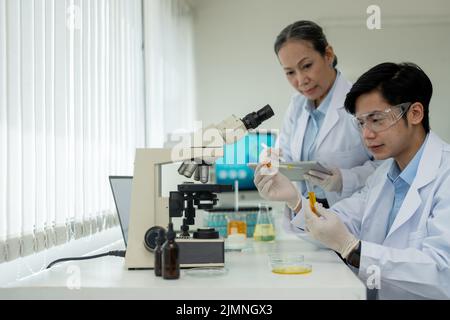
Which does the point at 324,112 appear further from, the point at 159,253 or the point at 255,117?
the point at 159,253

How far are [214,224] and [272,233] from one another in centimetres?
31

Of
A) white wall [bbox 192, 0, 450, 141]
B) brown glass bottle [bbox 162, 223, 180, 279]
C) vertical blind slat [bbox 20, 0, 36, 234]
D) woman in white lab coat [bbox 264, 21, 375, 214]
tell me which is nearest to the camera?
brown glass bottle [bbox 162, 223, 180, 279]

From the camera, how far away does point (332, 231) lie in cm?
130

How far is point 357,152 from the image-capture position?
1.99 meters

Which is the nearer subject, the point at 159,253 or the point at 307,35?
the point at 159,253

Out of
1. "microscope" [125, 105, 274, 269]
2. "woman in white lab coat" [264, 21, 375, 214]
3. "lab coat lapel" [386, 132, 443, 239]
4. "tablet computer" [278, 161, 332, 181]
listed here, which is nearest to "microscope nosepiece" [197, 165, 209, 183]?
"microscope" [125, 105, 274, 269]

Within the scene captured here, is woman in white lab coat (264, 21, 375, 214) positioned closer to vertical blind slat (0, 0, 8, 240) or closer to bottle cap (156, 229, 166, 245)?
bottle cap (156, 229, 166, 245)

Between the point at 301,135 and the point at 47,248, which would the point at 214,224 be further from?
the point at 47,248

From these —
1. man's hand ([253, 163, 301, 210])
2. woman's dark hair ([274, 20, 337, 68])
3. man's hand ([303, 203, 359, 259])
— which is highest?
woman's dark hair ([274, 20, 337, 68])

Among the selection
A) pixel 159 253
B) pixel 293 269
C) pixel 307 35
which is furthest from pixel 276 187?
pixel 307 35

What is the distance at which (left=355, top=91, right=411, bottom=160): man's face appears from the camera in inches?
54.8

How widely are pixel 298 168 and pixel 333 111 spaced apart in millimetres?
352

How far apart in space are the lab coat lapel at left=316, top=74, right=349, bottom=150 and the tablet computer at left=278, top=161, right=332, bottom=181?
0.63ft

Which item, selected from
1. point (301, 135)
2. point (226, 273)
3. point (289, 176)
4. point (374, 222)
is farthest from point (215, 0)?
point (226, 273)
